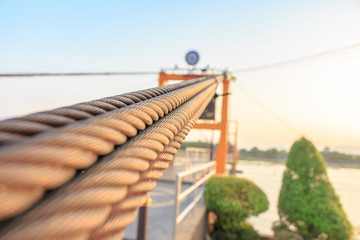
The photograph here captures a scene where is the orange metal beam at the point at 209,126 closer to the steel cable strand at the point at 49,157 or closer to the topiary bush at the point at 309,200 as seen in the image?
the topiary bush at the point at 309,200

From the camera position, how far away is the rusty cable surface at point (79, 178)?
28 cm

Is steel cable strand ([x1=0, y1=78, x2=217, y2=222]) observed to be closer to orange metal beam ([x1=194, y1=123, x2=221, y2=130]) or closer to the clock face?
the clock face

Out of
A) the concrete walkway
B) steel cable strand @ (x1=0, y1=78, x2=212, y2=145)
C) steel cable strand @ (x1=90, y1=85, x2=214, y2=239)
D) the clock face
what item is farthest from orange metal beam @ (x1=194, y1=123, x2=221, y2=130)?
steel cable strand @ (x1=0, y1=78, x2=212, y2=145)

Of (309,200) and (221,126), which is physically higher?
(221,126)

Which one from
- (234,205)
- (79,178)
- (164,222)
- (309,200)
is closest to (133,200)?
(79,178)

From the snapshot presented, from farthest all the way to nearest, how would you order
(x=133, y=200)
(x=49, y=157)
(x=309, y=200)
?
(x=309, y=200) < (x=133, y=200) < (x=49, y=157)

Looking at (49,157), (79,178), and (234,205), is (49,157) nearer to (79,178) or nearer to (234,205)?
(79,178)

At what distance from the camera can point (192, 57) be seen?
30.8 feet

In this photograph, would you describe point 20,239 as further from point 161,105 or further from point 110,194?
point 161,105

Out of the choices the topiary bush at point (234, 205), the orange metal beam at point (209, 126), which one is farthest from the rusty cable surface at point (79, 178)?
the orange metal beam at point (209, 126)

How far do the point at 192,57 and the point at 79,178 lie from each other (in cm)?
937

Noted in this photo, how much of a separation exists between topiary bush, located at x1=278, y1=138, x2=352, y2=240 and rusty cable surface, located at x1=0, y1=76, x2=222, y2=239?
442 cm

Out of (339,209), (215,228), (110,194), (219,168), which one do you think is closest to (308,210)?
(339,209)

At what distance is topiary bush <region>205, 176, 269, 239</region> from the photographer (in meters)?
4.81
